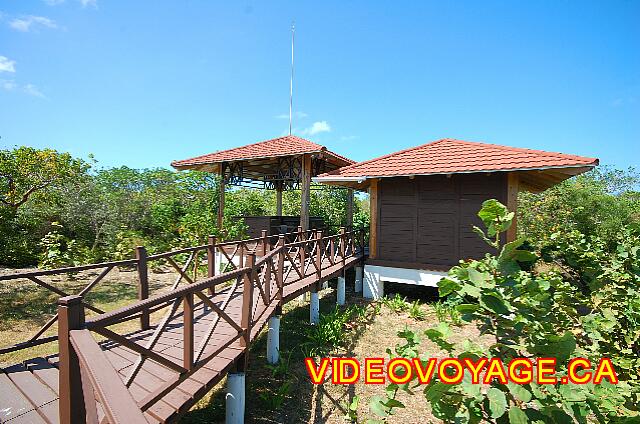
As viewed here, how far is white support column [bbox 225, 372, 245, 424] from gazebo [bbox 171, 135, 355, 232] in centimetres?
525

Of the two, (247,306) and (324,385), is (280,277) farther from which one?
(324,385)

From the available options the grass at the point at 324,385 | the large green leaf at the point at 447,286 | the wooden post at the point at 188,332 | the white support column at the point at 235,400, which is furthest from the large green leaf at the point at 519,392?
the white support column at the point at 235,400

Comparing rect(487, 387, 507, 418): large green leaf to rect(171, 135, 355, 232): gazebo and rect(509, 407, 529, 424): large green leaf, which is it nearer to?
rect(509, 407, 529, 424): large green leaf

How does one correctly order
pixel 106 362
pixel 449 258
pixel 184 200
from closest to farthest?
1. pixel 106 362
2. pixel 449 258
3. pixel 184 200

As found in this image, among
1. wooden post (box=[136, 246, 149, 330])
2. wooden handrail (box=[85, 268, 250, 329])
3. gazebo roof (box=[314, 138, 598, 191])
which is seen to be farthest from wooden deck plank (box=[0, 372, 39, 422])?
gazebo roof (box=[314, 138, 598, 191])

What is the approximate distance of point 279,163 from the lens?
10055 mm

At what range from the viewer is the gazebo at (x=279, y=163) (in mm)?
9109

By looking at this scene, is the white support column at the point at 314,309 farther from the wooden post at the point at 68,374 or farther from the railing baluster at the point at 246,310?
the wooden post at the point at 68,374

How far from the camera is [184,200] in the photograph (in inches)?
424

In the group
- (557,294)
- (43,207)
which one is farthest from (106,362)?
(43,207)

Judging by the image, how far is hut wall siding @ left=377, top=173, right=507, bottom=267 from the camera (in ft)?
24.5

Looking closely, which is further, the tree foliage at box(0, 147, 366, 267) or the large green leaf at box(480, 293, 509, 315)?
the tree foliage at box(0, 147, 366, 267)

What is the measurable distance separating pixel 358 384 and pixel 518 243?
391cm

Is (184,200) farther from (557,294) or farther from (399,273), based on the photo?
(557,294)
